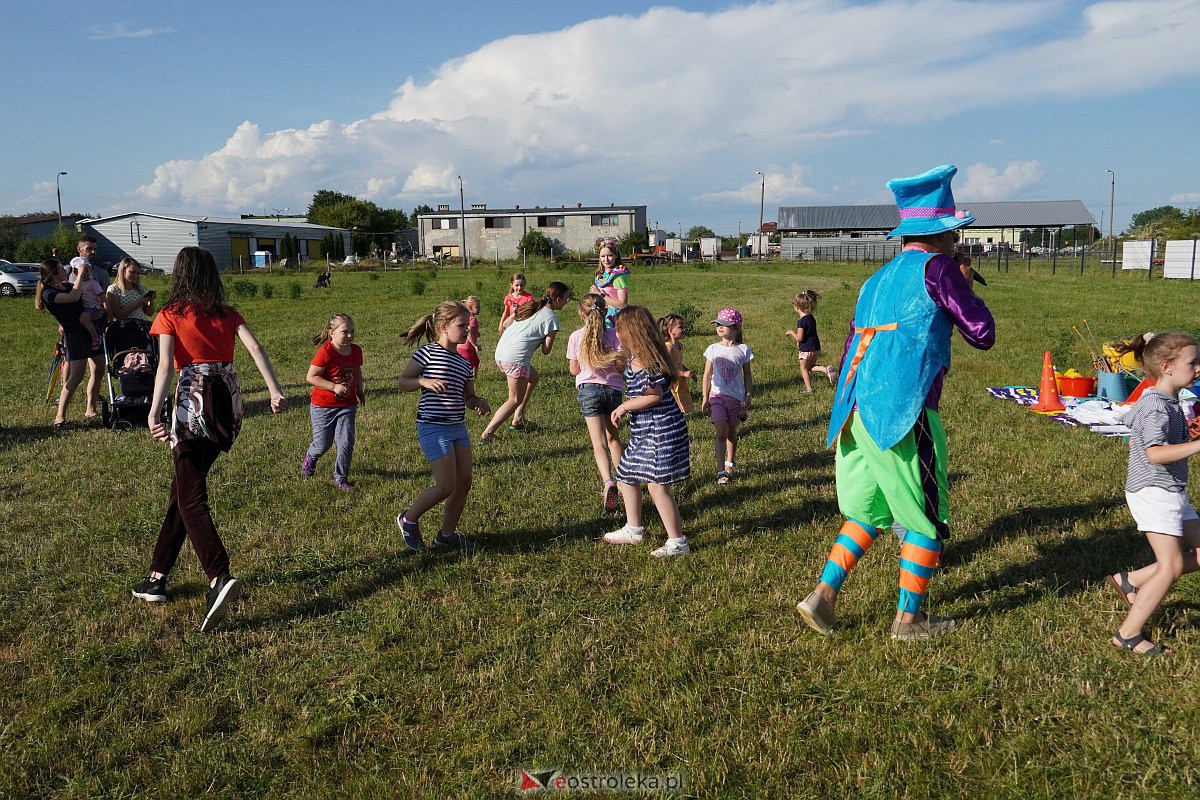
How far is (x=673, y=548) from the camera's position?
534 cm

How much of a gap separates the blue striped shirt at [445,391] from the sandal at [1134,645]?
372 cm

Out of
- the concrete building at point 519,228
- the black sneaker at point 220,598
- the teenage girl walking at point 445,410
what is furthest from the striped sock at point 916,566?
the concrete building at point 519,228

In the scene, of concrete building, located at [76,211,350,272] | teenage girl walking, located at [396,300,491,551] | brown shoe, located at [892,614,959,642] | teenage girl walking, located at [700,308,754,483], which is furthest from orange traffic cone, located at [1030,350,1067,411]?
concrete building, located at [76,211,350,272]

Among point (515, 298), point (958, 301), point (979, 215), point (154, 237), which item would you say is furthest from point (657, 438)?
point (979, 215)

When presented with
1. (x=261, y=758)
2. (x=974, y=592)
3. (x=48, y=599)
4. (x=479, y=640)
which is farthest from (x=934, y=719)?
(x=48, y=599)

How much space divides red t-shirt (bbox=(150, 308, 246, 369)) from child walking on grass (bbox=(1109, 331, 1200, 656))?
4481 millimetres

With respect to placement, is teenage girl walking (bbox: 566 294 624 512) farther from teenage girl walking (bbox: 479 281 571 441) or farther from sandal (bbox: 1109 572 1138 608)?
sandal (bbox: 1109 572 1138 608)

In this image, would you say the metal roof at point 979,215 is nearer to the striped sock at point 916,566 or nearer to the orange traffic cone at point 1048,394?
the orange traffic cone at point 1048,394

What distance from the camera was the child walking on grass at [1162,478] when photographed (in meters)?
3.78

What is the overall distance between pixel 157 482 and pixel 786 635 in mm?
5636

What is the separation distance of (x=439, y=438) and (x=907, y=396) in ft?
9.35

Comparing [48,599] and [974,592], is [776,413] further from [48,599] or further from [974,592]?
[48,599]

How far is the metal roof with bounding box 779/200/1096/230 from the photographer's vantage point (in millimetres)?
80000

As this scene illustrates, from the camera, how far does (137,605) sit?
4723mm
